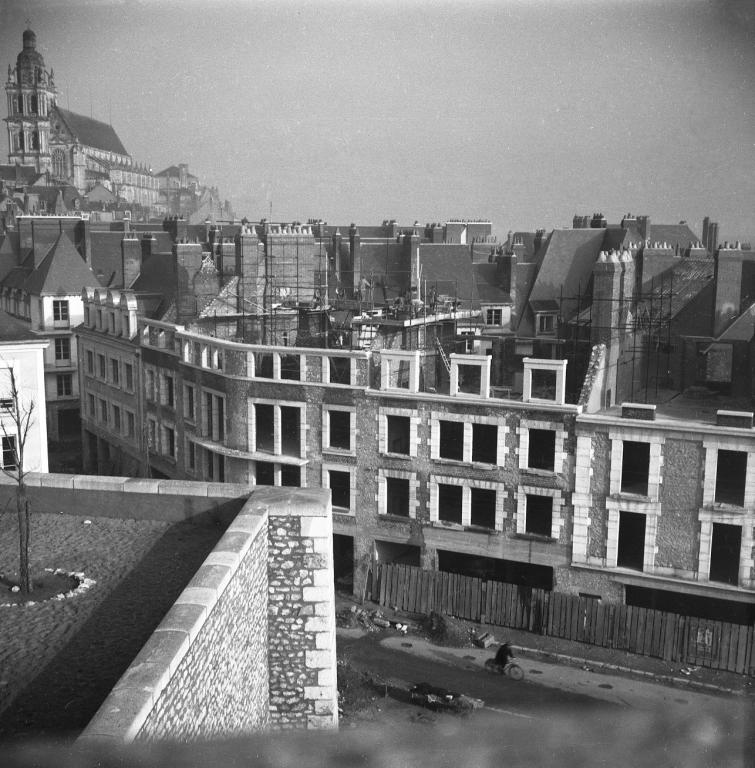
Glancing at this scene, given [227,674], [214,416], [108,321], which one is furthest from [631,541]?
[108,321]

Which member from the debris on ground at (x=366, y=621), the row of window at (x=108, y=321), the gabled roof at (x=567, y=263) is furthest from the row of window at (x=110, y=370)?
the gabled roof at (x=567, y=263)

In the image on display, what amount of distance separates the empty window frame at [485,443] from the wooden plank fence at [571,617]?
9.83 ft

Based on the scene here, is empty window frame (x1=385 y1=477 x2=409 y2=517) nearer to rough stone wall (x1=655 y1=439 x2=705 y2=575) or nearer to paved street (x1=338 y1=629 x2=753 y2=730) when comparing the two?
paved street (x1=338 y1=629 x2=753 y2=730)

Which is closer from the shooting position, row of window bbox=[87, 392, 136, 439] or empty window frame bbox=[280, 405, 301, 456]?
empty window frame bbox=[280, 405, 301, 456]

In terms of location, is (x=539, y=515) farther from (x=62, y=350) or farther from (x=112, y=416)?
(x=62, y=350)

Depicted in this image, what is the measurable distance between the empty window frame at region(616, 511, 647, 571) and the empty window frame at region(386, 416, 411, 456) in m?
5.65

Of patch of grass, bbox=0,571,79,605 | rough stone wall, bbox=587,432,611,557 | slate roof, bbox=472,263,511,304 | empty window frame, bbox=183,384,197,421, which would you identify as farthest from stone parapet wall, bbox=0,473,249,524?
slate roof, bbox=472,263,511,304

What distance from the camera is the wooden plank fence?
2047 cm

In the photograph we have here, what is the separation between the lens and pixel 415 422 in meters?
23.6

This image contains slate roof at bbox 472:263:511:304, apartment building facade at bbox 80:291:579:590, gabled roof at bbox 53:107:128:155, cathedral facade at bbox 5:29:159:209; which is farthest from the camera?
gabled roof at bbox 53:107:128:155

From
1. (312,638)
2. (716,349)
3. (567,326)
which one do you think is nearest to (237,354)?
(567,326)

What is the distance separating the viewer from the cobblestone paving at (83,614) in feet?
25.3

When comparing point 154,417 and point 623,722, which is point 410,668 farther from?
point 154,417

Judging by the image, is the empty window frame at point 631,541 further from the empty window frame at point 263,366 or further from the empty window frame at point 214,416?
the empty window frame at point 214,416
